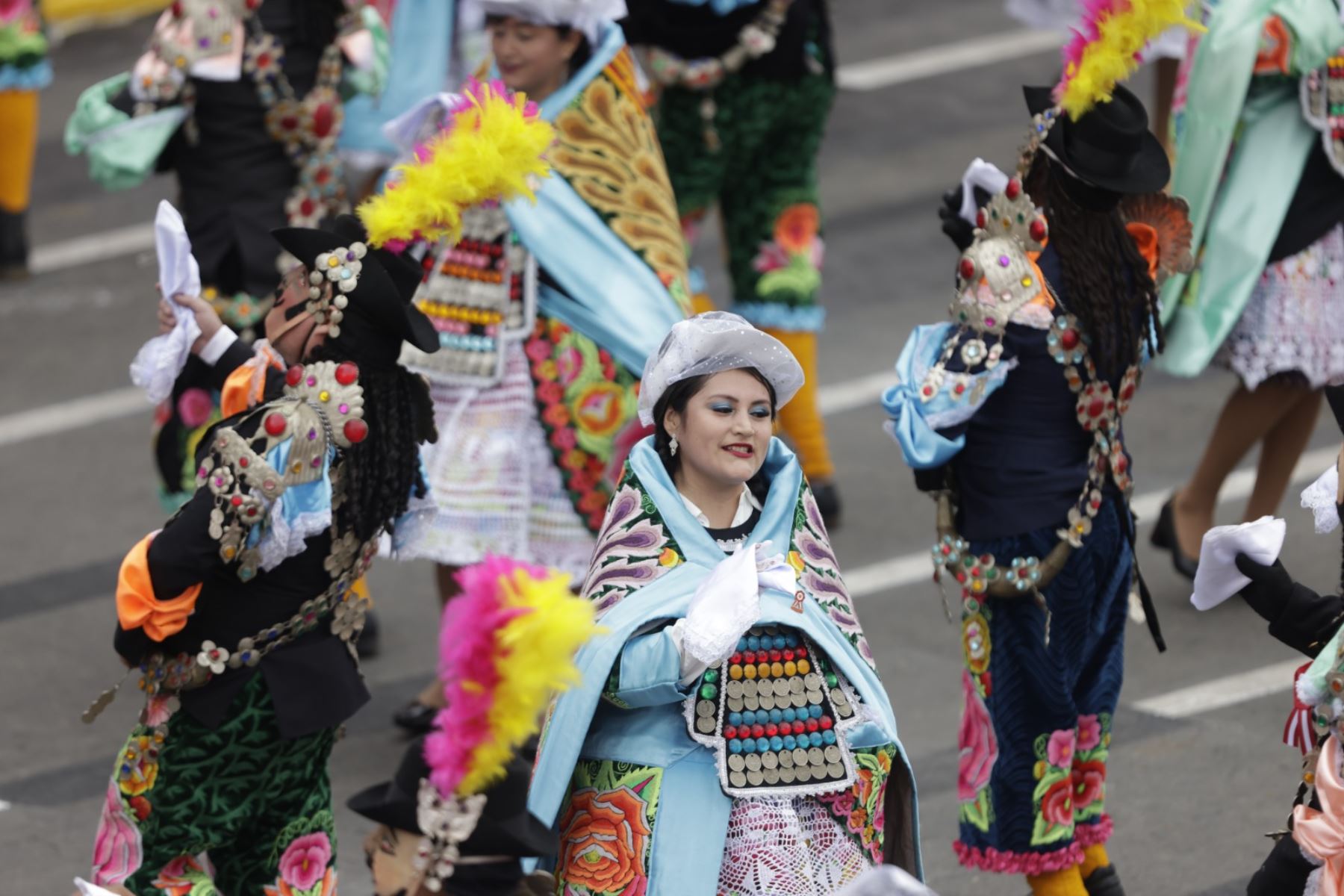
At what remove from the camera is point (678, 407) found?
17.4 ft

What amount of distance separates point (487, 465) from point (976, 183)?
6.01 ft

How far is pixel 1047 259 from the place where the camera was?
618cm

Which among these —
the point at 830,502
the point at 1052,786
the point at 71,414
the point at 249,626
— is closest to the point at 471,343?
the point at 249,626

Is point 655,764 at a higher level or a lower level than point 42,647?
higher

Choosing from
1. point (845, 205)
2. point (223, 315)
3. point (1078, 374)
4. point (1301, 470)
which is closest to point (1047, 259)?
point (1078, 374)

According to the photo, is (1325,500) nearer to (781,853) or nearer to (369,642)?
(781,853)

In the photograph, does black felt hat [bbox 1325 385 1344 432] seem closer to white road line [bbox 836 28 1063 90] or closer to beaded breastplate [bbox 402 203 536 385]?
beaded breastplate [bbox 402 203 536 385]

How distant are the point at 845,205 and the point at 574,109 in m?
5.42

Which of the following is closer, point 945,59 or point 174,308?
point 174,308

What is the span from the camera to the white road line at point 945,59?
1425cm

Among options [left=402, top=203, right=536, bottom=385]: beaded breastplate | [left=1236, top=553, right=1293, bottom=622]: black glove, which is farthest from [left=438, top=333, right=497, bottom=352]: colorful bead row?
[left=1236, top=553, right=1293, bottom=622]: black glove

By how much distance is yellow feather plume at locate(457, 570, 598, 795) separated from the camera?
4.29 metres

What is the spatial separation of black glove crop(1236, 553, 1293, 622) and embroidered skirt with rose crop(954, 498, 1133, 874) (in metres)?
0.94

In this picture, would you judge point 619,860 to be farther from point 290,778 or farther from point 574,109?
point 574,109
